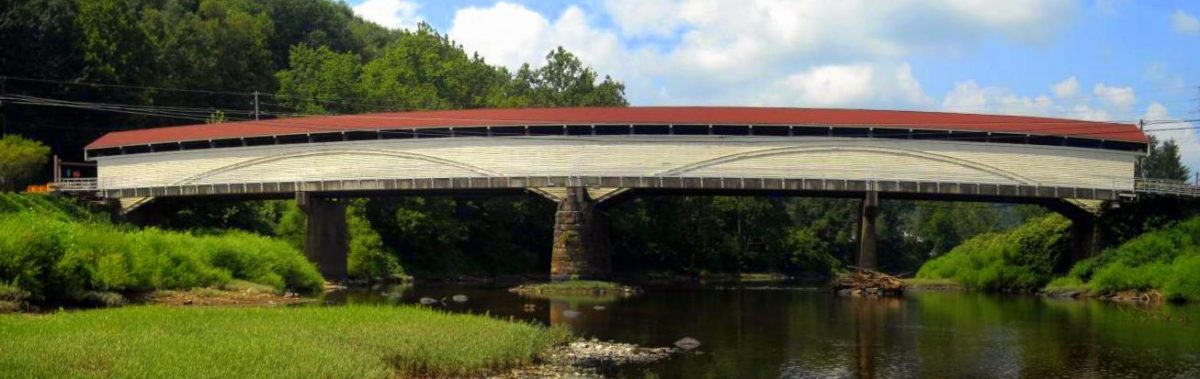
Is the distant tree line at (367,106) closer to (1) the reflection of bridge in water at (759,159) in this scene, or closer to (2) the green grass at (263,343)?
(1) the reflection of bridge in water at (759,159)

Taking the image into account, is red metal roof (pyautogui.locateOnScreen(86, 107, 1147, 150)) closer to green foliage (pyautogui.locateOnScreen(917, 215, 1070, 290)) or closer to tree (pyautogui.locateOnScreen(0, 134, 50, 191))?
green foliage (pyautogui.locateOnScreen(917, 215, 1070, 290))

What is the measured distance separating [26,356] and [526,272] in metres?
61.0

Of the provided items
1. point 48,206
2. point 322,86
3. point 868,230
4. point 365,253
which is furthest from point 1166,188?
point 322,86

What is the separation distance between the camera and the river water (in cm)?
2323

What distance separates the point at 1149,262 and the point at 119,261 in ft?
125

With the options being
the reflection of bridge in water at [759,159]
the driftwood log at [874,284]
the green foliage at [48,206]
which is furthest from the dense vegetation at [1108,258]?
the green foliage at [48,206]

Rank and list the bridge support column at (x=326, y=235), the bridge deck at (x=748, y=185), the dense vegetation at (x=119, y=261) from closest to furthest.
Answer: the dense vegetation at (x=119, y=261) < the bridge deck at (x=748, y=185) < the bridge support column at (x=326, y=235)

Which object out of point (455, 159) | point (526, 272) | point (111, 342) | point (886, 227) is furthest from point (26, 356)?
point (886, 227)

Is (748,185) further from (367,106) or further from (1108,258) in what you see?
(367,106)

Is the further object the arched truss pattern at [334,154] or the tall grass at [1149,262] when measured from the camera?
the arched truss pattern at [334,154]

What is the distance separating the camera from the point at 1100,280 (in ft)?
154

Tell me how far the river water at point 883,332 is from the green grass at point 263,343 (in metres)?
3.25

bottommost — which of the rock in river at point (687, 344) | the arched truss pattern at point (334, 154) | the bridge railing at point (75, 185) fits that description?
the rock in river at point (687, 344)

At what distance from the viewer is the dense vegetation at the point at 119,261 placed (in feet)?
86.0
